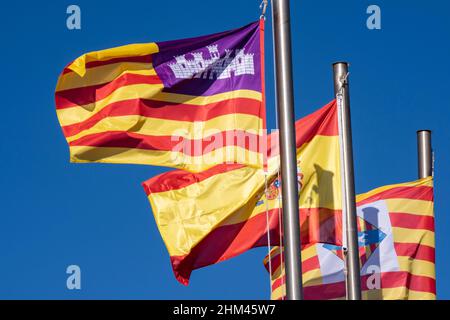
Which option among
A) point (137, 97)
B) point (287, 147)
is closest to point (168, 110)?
point (137, 97)

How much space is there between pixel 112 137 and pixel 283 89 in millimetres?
3231

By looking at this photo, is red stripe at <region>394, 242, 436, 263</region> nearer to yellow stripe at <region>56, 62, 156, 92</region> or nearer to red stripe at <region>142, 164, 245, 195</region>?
red stripe at <region>142, 164, 245, 195</region>

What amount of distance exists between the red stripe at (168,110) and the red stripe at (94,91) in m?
0.23

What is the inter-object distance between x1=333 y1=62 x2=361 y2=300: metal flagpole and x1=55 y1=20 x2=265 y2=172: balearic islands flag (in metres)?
1.14

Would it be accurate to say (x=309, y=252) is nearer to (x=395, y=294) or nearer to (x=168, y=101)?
(x=395, y=294)

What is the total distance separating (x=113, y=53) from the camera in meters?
16.9

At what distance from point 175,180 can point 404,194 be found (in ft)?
15.6

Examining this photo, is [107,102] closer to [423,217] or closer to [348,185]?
[348,185]

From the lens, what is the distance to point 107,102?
1703cm

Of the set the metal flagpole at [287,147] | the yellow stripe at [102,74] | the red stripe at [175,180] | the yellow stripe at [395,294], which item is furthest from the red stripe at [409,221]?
the metal flagpole at [287,147]

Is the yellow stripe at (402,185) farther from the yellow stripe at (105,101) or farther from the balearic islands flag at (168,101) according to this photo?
the yellow stripe at (105,101)

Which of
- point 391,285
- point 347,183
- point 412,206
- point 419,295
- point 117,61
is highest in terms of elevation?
point 117,61

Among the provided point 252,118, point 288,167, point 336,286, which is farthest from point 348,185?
point 336,286

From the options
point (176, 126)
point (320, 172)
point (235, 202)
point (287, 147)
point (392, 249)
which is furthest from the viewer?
point (392, 249)
